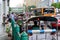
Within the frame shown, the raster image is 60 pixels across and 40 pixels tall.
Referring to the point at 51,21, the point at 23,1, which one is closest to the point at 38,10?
the point at 51,21

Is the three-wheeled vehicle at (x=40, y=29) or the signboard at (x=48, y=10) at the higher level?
the three-wheeled vehicle at (x=40, y=29)

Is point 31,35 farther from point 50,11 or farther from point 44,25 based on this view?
point 50,11

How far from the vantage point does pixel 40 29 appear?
923 cm

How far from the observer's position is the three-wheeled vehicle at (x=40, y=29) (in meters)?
8.99

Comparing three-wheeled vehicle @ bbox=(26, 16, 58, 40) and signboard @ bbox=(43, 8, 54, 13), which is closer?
three-wheeled vehicle @ bbox=(26, 16, 58, 40)

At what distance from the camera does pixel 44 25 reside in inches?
380

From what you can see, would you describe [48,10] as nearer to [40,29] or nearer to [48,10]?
[48,10]

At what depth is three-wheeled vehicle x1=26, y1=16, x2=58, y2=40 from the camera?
8.99m

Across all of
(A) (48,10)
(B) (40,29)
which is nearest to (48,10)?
(A) (48,10)

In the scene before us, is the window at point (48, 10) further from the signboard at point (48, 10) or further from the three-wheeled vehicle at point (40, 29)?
the three-wheeled vehicle at point (40, 29)

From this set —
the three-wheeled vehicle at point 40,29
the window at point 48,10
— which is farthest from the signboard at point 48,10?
the three-wheeled vehicle at point 40,29

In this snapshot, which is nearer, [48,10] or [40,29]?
[40,29]

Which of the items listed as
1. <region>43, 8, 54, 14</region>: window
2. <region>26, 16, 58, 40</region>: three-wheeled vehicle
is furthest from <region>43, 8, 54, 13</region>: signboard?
<region>26, 16, 58, 40</region>: three-wheeled vehicle

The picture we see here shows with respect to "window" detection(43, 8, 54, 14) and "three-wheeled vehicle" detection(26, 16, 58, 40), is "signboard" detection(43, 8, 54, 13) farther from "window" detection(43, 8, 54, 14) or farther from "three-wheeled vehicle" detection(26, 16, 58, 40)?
"three-wheeled vehicle" detection(26, 16, 58, 40)
